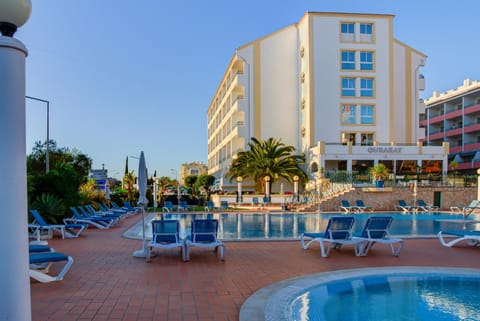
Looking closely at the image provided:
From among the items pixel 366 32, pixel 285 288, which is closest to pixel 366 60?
pixel 366 32

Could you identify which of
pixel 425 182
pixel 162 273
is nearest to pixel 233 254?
pixel 162 273

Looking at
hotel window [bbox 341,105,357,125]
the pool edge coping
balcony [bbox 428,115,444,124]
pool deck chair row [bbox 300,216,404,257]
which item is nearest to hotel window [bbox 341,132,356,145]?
hotel window [bbox 341,105,357,125]

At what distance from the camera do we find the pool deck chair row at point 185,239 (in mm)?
8836

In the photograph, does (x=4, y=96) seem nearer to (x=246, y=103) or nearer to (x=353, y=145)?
(x=353, y=145)

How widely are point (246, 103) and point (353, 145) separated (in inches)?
438

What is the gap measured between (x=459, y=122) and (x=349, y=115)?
27.5 meters

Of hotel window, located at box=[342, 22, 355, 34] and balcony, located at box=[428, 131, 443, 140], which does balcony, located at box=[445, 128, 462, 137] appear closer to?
balcony, located at box=[428, 131, 443, 140]

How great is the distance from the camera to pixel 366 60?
40.1m

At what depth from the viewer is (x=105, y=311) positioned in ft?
17.1

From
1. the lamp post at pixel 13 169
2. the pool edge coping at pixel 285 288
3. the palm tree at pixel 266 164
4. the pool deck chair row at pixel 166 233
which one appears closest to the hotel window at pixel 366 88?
the palm tree at pixel 266 164

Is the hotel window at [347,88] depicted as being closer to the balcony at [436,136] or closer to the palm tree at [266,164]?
the palm tree at [266,164]

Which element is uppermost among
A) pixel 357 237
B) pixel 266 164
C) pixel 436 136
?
pixel 436 136

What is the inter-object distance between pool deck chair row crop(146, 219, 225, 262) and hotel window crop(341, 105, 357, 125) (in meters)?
32.8

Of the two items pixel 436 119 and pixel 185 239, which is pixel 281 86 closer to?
pixel 436 119
